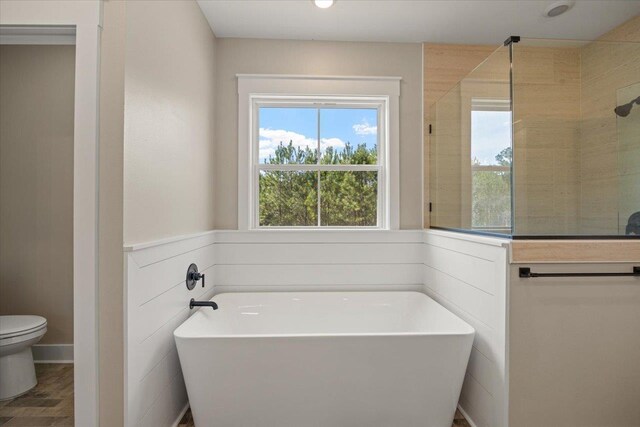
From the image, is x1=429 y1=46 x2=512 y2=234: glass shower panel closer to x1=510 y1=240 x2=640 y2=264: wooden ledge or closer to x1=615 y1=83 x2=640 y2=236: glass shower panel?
x1=510 y1=240 x2=640 y2=264: wooden ledge

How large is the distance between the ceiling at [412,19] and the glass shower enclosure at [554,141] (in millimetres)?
525

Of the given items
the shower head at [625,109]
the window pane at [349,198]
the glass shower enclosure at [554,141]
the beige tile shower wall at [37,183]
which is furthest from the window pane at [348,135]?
the beige tile shower wall at [37,183]

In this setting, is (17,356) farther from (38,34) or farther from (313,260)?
(313,260)

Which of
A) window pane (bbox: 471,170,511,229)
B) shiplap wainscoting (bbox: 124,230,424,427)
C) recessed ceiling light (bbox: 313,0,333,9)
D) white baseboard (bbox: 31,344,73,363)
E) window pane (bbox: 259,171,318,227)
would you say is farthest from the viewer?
window pane (bbox: 259,171,318,227)

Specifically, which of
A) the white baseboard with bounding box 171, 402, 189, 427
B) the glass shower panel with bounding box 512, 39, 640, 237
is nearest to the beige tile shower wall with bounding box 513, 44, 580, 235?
the glass shower panel with bounding box 512, 39, 640, 237

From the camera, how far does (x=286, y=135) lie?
293 cm

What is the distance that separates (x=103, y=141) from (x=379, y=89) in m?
2.04

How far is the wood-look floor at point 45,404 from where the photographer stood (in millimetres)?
1694

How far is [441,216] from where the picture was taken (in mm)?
2635

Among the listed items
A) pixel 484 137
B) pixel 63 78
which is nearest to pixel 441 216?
pixel 484 137

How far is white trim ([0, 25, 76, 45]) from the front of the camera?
150cm

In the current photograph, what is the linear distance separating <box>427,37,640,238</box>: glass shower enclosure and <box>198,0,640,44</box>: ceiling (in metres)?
0.53

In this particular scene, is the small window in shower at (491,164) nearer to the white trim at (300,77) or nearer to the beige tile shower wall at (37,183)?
the white trim at (300,77)

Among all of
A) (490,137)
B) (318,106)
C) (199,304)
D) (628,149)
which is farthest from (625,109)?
(199,304)
